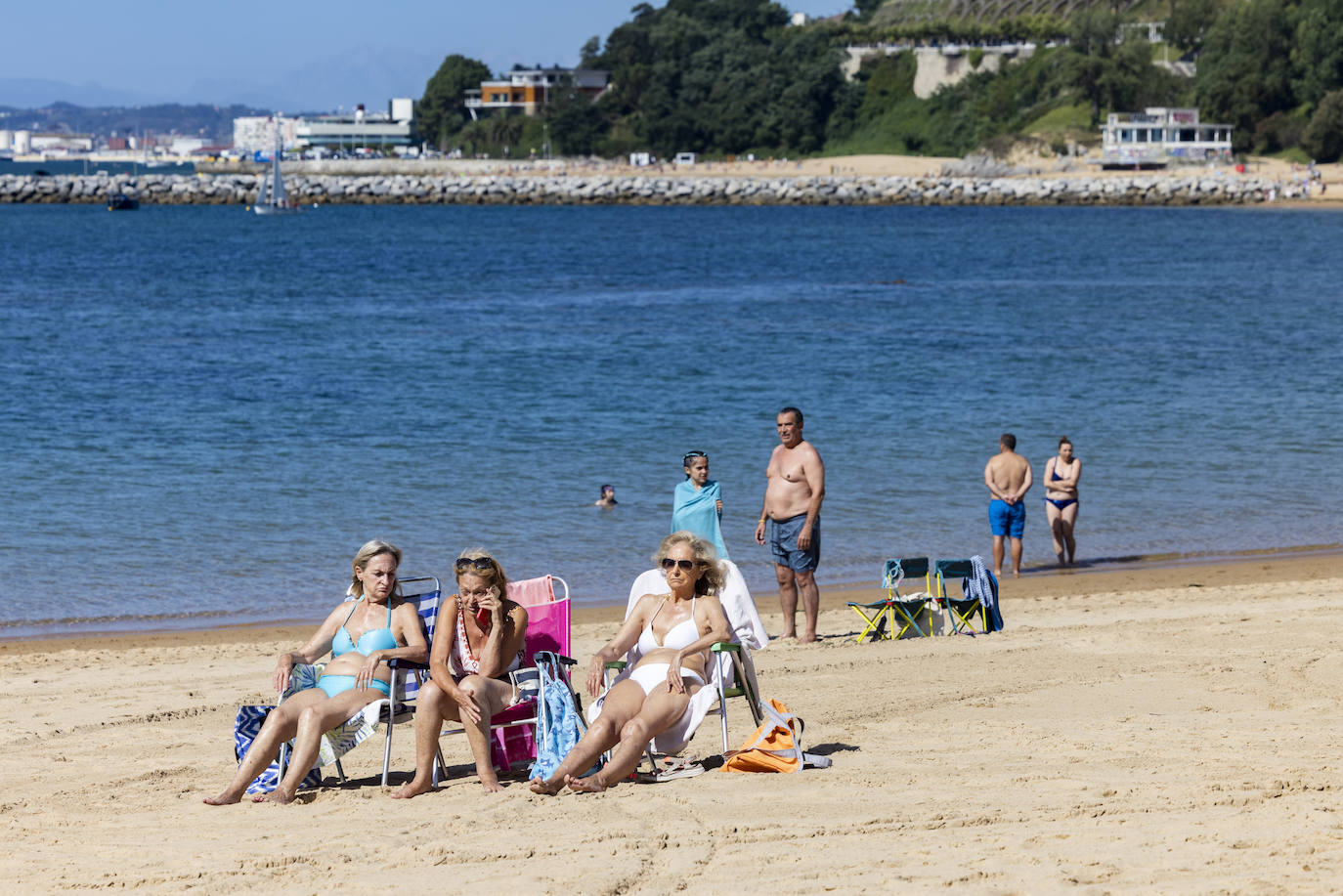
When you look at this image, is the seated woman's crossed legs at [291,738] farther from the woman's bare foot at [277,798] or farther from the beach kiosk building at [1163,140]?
the beach kiosk building at [1163,140]

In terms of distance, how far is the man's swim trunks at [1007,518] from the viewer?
37.3 ft

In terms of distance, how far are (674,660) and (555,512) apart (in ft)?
26.8

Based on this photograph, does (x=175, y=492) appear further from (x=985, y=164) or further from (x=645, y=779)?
(x=985, y=164)

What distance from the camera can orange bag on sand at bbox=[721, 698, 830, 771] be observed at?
582cm

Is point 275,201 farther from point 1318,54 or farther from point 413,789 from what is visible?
point 413,789

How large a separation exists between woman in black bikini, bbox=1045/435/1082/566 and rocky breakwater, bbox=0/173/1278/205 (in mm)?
84140

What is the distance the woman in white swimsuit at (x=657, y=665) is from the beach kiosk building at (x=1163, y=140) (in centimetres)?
10022

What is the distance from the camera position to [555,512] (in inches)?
548

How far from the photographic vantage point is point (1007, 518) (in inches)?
449

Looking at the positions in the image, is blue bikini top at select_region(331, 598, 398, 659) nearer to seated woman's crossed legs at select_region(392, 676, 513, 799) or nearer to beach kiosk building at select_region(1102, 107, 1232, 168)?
seated woman's crossed legs at select_region(392, 676, 513, 799)

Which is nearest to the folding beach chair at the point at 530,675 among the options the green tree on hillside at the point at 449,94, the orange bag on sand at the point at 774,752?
the orange bag on sand at the point at 774,752

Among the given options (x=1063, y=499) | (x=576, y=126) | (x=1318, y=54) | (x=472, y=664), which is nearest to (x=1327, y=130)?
(x=1318, y=54)

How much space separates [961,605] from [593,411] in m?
12.4

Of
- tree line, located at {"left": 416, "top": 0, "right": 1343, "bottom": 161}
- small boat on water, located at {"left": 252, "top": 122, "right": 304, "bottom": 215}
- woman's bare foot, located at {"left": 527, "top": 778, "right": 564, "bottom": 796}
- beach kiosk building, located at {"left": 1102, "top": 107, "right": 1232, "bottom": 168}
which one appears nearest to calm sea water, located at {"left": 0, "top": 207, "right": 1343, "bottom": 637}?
woman's bare foot, located at {"left": 527, "top": 778, "right": 564, "bottom": 796}
